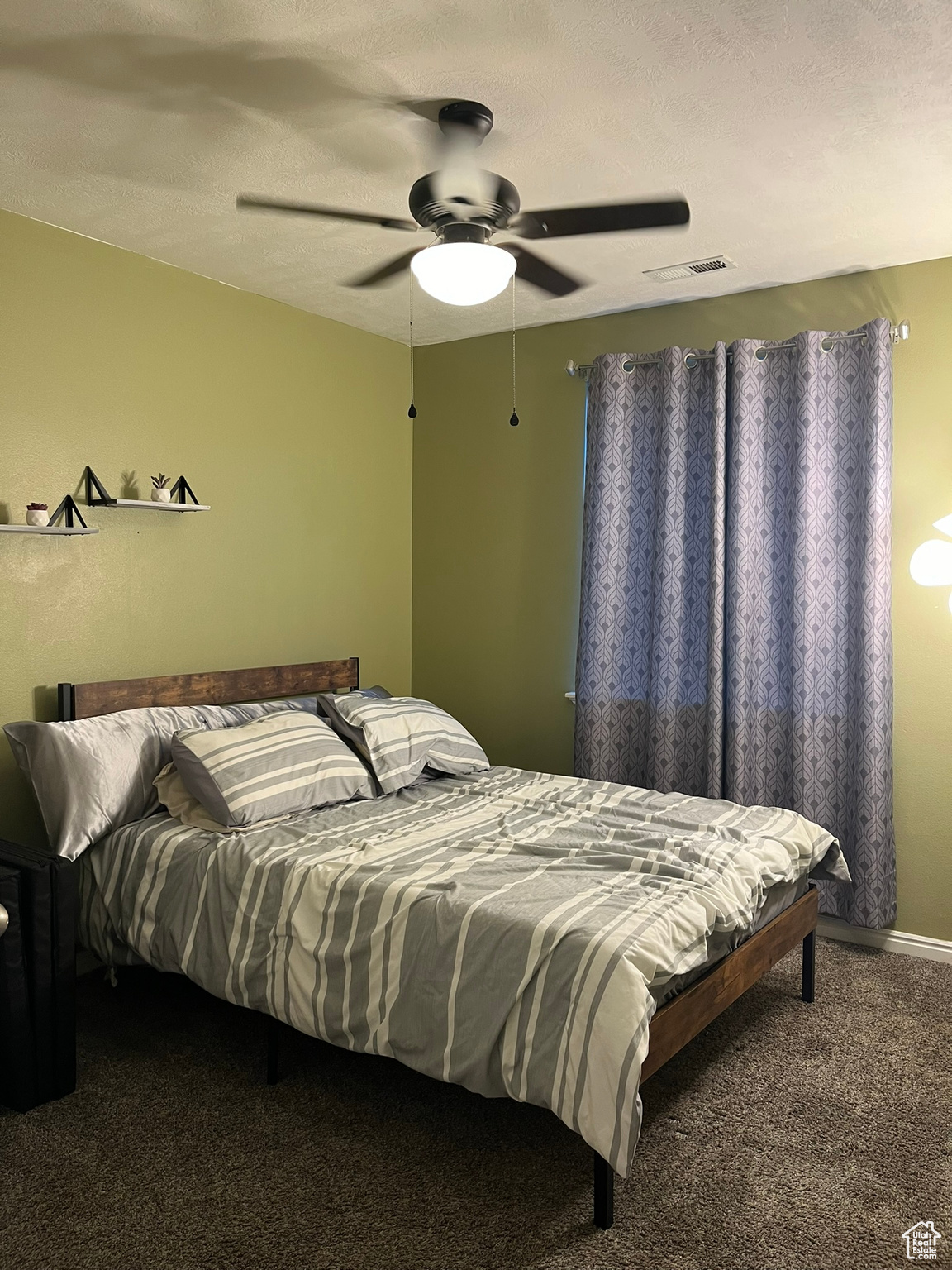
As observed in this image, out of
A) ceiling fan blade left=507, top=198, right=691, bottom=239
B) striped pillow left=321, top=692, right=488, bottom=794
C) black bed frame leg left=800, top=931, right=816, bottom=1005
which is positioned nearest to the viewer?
ceiling fan blade left=507, top=198, right=691, bottom=239

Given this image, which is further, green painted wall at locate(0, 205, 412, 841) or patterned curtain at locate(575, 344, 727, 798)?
patterned curtain at locate(575, 344, 727, 798)

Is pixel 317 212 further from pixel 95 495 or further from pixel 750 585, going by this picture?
pixel 750 585

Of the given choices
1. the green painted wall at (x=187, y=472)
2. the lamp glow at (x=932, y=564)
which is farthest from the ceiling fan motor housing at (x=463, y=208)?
the lamp glow at (x=932, y=564)

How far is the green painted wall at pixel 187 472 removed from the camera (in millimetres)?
3197

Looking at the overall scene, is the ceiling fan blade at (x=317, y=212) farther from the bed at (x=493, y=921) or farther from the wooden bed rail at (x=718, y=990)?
the wooden bed rail at (x=718, y=990)

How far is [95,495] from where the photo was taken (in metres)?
3.39

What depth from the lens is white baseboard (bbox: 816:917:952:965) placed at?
3609mm

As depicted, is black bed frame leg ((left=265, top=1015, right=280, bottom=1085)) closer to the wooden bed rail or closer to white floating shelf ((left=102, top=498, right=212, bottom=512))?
the wooden bed rail

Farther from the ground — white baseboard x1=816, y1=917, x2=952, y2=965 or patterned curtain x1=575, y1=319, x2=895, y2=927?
patterned curtain x1=575, y1=319, x2=895, y2=927

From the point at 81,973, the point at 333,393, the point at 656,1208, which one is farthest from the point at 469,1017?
the point at 333,393

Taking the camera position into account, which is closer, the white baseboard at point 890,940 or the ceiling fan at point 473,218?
the ceiling fan at point 473,218

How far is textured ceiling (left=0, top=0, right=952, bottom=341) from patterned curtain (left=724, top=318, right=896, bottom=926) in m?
0.51

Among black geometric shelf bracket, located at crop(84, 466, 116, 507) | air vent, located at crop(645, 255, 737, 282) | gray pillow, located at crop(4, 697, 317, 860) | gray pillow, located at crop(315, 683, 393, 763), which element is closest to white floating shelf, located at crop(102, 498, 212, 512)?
Answer: black geometric shelf bracket, located at crop(84, 466, 116, 507)

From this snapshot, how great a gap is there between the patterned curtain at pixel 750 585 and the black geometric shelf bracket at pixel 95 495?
78.8 inches
